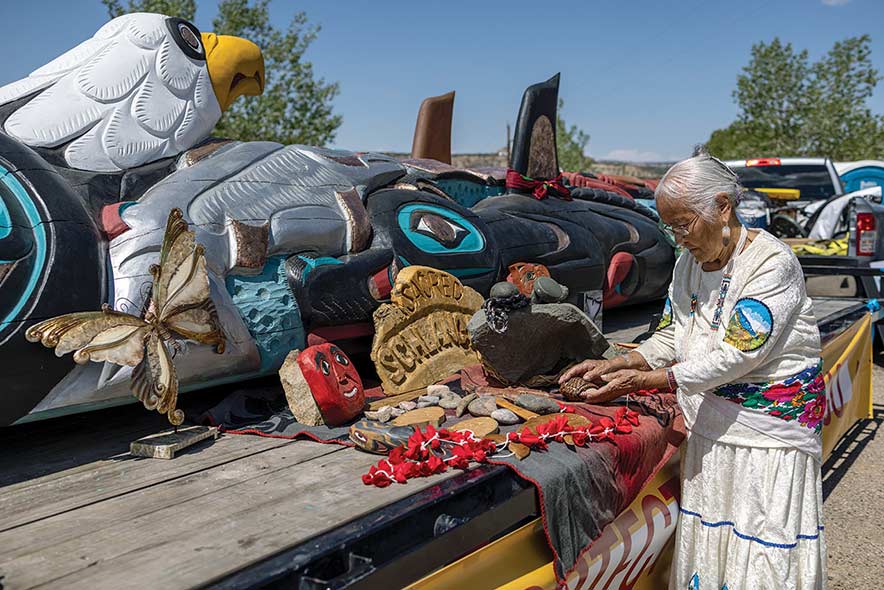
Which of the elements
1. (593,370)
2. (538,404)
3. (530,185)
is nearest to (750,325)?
(593,370)

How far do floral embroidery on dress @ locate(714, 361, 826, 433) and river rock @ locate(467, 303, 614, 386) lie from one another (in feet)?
2.72

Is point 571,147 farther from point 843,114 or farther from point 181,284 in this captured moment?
point 181,284

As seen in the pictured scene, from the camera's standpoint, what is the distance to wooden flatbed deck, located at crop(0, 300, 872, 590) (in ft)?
5.03

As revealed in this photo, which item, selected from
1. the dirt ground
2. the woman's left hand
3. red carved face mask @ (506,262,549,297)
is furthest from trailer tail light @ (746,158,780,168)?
the woman's left hand

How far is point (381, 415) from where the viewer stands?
2.63 m

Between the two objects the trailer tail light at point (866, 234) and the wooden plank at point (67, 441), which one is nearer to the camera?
the wooden plank at point (67, 441)

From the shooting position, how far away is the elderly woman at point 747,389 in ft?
6.97

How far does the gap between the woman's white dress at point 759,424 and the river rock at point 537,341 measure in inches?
25.9

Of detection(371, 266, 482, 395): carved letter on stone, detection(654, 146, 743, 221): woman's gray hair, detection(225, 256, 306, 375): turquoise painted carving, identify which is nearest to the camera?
detection(654, 146, 743, 221): woman's gray hair

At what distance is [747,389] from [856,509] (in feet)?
7.34

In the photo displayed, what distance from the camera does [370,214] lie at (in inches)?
131

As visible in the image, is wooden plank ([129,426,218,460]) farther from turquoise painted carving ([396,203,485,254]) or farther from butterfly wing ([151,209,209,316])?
turquoise painted carving ([396,203,485,254])

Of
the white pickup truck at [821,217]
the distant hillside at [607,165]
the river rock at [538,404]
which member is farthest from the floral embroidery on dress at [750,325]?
the distant hillside at [607,165]

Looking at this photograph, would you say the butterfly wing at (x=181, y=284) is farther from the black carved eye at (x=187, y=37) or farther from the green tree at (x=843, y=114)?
the green tree at (x=843, y=114)
